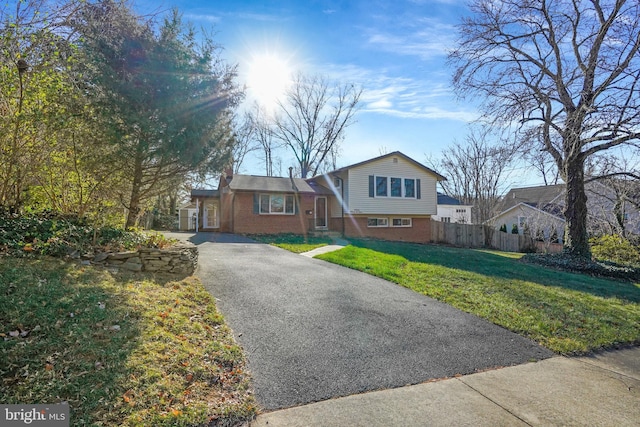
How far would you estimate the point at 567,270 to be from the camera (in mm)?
11680

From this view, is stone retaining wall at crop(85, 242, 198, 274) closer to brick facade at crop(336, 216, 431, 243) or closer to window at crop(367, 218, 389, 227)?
brick facade at crop(336, 216, 431, 243)

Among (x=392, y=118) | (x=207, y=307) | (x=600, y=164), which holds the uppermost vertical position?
(x=392, y=118)

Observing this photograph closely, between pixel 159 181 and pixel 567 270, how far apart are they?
13.5 meters

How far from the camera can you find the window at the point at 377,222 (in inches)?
811

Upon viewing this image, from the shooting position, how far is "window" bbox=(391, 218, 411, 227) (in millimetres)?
21489

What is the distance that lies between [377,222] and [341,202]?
2851mm

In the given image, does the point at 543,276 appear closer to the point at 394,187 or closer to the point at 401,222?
the point at 394,187

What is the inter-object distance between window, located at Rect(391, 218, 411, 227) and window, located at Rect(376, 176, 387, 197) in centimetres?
218

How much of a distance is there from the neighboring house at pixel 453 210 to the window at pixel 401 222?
1228 centimetres

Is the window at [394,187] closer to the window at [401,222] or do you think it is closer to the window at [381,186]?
the window at [381,186]

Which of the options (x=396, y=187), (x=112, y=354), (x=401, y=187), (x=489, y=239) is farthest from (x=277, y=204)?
(x=112, y=354)

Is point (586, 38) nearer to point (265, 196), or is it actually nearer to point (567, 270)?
point (567, 270)

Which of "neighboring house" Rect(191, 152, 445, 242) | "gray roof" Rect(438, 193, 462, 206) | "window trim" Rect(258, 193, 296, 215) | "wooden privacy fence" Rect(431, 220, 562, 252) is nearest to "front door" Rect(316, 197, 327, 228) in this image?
"neighboring house" Rect(191, 152, 445, 242)

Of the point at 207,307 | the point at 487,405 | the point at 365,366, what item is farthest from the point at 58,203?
the point at 487,405
